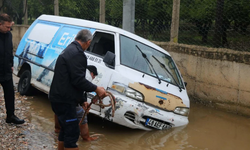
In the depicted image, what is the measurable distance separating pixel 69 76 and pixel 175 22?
17.3 feet

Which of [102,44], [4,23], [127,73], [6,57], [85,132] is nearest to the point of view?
[85,132]

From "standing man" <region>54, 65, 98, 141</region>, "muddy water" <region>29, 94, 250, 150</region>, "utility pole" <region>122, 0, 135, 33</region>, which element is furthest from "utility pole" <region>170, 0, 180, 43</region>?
"standing man" <region>54, 65, 98, 141</region>

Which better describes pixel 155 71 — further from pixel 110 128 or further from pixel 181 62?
pixel 181 62

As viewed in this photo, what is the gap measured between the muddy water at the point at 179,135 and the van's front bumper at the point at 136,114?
10.0 inches

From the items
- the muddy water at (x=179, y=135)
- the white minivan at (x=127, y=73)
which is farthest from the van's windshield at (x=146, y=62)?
the muddy water at (x=179, y=135)

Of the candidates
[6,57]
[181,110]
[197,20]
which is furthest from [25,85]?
[197,20]

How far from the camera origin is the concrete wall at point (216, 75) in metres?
6.78

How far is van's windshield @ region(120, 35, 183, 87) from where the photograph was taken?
558 centimetres

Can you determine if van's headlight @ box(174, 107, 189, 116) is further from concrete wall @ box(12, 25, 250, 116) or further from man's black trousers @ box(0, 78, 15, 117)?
man's black trousers @ box(0, 78, 15, 117)

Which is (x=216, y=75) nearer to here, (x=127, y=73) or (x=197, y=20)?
(x=197, y=20)

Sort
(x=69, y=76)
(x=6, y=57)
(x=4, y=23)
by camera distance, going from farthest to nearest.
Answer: (x=6, y=57), (x=4, y=23), (x=69, y=76)

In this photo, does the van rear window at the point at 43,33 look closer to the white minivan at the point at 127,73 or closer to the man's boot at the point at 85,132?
the white minivan at the point at 127,73

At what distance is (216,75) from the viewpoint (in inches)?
287

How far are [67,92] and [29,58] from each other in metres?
3.92
